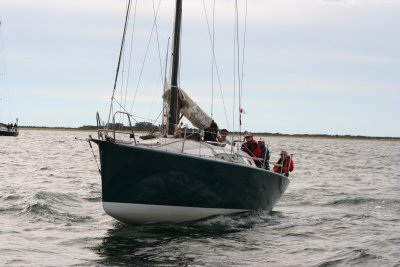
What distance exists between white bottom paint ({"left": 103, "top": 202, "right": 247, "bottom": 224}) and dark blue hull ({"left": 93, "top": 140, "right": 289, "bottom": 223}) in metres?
0.09

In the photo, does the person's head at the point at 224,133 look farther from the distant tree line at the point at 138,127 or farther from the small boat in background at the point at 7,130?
the small boat in background at the point at 7,130

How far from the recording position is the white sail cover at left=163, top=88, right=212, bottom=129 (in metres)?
17.0

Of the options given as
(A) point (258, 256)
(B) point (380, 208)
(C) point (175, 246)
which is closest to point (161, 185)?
(C) point (175, 246)

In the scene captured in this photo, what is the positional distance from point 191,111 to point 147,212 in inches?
163

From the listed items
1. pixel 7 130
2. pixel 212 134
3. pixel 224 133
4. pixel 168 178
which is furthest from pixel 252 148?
pixel 7 130

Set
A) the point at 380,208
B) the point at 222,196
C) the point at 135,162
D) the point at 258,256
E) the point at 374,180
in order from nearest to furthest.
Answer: the point at 258,256
the point at 135,162
the point at 222,196
the point at 380,208
the point at 374,180

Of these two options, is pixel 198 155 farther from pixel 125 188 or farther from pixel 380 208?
pixel 380 208

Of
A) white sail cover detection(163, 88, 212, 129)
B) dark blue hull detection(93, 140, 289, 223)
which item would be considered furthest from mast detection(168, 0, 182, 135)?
dark blue hull detection(93, 140, 289, 223)

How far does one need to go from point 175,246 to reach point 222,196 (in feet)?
8.14

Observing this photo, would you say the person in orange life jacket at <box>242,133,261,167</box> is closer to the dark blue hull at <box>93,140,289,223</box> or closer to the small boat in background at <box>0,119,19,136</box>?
the dark blue hull at <box>93,140,289,223</box>

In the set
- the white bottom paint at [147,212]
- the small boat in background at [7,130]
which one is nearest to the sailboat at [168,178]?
the white bottom paint at [147,212]

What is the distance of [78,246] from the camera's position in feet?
41.2

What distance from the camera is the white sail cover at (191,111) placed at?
17000 millimetres

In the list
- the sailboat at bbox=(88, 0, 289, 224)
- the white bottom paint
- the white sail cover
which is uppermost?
the white sail cover
